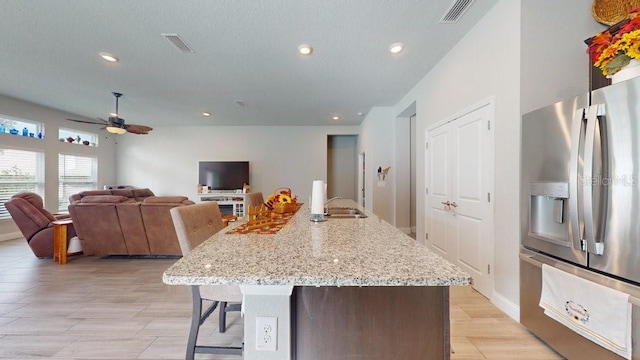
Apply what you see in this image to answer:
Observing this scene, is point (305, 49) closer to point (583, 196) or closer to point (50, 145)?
point (583, 196)

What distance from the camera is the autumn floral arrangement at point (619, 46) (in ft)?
4.23

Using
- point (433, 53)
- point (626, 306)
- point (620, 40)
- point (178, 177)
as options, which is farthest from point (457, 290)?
point (178, 177)

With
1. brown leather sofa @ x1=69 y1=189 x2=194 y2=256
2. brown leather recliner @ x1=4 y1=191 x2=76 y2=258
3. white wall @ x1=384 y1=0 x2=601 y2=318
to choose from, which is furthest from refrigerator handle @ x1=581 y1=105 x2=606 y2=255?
brown leather recliner @ x1=4 y1=191 x2=76 y2=258

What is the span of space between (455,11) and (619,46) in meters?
1.29

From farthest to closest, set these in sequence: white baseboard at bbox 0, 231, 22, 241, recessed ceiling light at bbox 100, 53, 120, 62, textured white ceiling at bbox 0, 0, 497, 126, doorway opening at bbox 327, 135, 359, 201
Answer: doorway opening at bbox 327, 135, 359, 201 → white baseboard at bbox 0, 231, 22, 241 → recessed ceiling light at bbox 100, 53, 120, 62 → textured white ceiling at bbox 0, 0, 497, 126

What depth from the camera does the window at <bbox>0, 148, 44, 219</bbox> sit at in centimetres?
479

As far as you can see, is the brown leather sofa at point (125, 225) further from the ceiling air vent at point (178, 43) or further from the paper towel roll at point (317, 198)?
the paper towel roll at point (317, 198)

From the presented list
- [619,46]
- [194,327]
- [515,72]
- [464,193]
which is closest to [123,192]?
[194,327]

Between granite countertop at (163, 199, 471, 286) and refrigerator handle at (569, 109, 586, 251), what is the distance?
1.04 metres

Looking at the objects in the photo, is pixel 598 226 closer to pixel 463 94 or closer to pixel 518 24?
pixel 518 24

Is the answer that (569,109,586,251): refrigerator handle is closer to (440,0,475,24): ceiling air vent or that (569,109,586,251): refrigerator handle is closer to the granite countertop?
the granite countertop

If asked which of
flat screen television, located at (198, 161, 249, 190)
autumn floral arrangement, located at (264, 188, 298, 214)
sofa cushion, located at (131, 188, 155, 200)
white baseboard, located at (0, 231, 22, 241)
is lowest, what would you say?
white baseboard, located at (0, 231, 22, 241)

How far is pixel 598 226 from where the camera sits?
136 centimetres

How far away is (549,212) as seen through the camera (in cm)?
167
